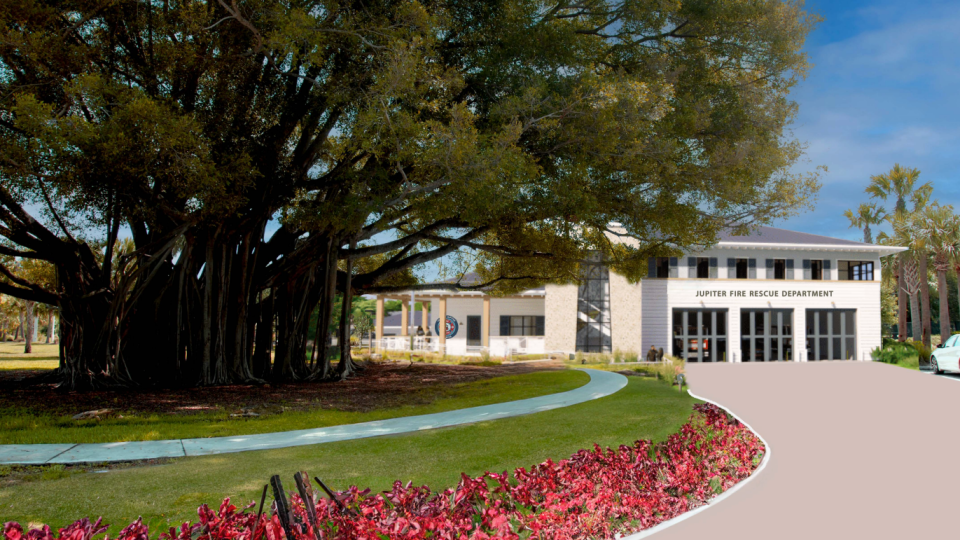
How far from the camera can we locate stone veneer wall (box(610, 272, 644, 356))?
28.7m

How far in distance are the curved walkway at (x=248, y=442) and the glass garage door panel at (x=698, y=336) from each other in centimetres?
1899

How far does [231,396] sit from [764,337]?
82.8 feet

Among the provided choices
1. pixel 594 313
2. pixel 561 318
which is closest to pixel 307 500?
pixel 561 318

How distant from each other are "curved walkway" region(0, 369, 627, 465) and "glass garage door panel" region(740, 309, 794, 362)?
20.8m

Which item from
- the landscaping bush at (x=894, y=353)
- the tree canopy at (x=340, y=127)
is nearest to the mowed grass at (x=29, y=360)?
the tree canopy at (x=340, y=127)

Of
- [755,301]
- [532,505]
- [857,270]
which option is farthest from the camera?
[857,270]

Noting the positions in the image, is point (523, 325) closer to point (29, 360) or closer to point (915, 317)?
point (29, 360)

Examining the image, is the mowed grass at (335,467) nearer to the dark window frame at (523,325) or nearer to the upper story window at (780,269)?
the upper story window at (780,269)

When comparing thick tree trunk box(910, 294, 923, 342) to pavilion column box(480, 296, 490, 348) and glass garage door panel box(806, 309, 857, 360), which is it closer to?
glass garage door panel box(806, 309, 857, 360)

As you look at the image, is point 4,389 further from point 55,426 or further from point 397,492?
point 397,492

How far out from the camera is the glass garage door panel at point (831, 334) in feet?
100

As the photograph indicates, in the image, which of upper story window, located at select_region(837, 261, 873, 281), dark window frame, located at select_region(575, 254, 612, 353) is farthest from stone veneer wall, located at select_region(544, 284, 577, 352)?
upper story window, located at select_region(837, 261, 873, 281)

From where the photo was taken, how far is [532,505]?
5.32 metres

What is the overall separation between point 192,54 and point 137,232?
5.56m
